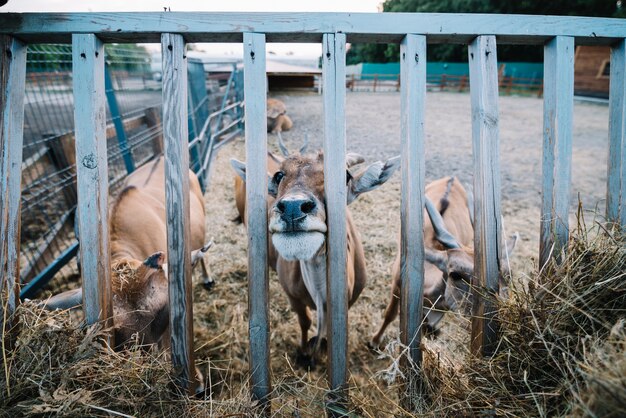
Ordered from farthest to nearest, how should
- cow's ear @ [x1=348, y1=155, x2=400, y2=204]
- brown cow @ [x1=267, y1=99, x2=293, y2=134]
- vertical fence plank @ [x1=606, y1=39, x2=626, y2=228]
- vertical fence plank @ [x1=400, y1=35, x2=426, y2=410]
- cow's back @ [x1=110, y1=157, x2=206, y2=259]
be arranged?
1. brown cow @ [x1=267, y1=99, x2=293, y2=134]
2. cow's back @ [x1=110, y1=157, x2=206, y2=259]
3. cow's ear @ [x1=348, y1=155, x2=400, y2=204]
4. vertical fence plank @ [x1=606, y1=39, x2=626, y2=228]
5. vertical fence plank @ [x1=400, y1=35, x2=426, y2=410]

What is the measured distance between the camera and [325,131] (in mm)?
2008

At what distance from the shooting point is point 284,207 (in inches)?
93.9

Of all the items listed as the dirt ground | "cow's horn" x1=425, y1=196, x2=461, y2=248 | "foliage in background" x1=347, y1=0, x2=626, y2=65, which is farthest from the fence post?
"foliage in background" x1=347, y1=0, x2=626, y2=65

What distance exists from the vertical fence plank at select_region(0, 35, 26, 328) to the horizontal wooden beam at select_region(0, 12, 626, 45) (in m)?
0.13

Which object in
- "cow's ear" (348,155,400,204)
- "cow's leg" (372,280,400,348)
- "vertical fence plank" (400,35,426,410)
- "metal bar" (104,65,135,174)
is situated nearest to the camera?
"vertical fence plank" (400,35,426,410)

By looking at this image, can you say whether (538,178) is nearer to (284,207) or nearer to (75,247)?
(284,207)

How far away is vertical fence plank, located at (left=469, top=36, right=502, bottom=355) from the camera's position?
6.81 ft

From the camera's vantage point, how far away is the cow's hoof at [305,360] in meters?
3.70

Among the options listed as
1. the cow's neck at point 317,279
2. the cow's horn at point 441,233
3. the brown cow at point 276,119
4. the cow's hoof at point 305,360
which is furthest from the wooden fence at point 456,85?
A: the cow's neck at point 317,279

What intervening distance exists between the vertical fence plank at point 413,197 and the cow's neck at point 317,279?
104 centimetres

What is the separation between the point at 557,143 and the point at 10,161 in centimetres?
288

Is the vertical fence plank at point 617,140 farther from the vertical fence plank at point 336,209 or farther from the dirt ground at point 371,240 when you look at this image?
the vertical fence plank at point 336,209

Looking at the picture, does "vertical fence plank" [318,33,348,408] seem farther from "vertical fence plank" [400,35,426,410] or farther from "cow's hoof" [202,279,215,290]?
"cow's hoof" [202,279,215,290]

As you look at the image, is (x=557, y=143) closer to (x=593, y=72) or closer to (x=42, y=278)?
(x=42, y=278)
